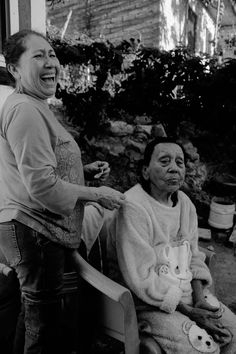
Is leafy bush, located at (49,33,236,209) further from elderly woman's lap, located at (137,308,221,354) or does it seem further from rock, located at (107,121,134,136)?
elderly woman's lap, located at (137,308,221,354)

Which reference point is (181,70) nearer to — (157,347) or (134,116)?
(134,116)

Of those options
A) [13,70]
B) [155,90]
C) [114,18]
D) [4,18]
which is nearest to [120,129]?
[155,90]

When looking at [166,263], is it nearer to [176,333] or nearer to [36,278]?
[176,333]

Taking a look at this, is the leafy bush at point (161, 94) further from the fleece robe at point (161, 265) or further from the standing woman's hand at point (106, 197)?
the standing woman's hand at point (106, 197)

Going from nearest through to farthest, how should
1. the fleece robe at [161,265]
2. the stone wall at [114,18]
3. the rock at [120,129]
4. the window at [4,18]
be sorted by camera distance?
the fleece robe at [161,265], the window at [4,18], the rock at [120,129], the stone wall at [114,18]

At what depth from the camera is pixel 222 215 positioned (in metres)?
4.70

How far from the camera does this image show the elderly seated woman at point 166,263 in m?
1.64

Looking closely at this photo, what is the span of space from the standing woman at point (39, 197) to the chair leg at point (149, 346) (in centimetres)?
44

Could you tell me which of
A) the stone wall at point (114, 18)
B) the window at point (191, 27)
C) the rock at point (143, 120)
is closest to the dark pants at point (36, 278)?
the rock at point (143, 120)

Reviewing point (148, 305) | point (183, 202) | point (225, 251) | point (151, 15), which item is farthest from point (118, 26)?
point (148, 305)

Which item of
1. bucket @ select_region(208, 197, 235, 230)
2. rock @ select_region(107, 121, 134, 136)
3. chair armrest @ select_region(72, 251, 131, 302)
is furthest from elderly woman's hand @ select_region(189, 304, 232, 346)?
rock @ select_region(107, 121, 134, 136)

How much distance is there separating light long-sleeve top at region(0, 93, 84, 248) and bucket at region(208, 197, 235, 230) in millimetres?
3494

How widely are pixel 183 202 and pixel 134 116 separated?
13.0ft

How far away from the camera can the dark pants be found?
149 cm
